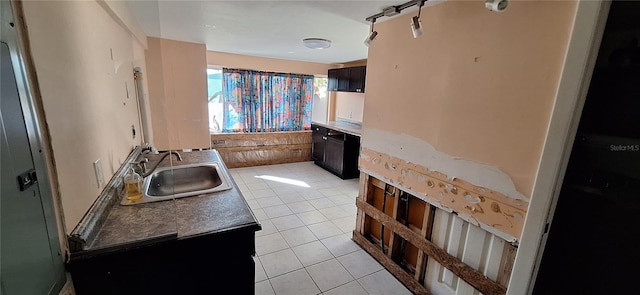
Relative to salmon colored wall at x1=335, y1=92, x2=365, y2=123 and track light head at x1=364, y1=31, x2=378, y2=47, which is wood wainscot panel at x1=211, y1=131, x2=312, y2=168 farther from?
track light head at x1=364, y1=31, x2=378, y2=47

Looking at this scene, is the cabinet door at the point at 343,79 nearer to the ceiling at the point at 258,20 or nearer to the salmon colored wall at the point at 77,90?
the ceiling at the point at 258,20

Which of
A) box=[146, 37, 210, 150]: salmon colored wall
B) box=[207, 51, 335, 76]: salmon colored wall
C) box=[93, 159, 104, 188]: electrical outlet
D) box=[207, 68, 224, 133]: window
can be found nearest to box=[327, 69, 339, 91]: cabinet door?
box=[207, 51, 335, 76]: salmon colored wall

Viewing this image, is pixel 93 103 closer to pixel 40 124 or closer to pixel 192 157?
pixel 40 124

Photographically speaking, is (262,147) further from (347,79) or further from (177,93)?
(347,79)

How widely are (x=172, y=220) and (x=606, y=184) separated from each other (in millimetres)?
2007

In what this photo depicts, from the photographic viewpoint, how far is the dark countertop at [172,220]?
3.51 feet

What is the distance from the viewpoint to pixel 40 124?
0.82 meters

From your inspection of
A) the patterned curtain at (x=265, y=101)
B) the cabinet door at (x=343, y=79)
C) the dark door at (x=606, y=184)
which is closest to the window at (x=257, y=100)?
the patterned curtain at (x=265, y=101)

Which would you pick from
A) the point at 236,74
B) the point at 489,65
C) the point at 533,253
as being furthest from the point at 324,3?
the point at 236,74

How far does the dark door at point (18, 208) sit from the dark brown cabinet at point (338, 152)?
393 centimetres

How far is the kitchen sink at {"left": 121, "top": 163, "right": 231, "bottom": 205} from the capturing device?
174cm

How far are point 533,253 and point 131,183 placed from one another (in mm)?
2176

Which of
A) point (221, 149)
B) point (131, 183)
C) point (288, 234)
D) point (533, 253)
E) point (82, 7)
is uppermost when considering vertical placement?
point (82, 7)

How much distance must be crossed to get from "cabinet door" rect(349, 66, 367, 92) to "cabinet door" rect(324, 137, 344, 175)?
972mm
